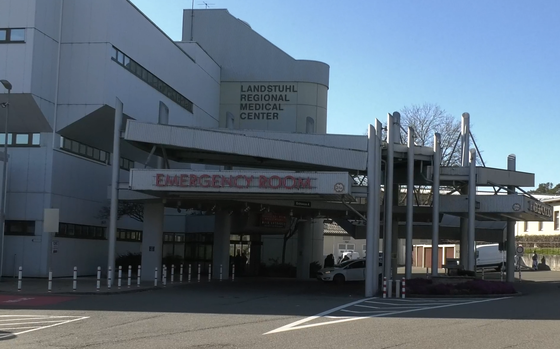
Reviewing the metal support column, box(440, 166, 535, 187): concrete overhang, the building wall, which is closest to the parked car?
box(440, 166, 535, 187): concrete overhang

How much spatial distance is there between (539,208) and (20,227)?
26645 millimetres

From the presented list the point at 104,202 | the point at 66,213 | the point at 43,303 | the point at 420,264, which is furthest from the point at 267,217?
the point at 420,264

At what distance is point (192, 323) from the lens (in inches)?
642

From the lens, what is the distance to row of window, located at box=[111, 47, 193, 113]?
37.9 metres

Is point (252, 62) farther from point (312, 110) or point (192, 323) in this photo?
point (192, 323)

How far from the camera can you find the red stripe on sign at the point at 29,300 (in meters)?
21.6

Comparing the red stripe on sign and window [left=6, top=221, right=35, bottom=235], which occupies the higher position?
window [left=6, top=221, right=35, bottom=235]

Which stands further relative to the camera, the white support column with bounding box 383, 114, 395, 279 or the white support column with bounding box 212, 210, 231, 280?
the white support column with bounding box 212, 210, 231, 280

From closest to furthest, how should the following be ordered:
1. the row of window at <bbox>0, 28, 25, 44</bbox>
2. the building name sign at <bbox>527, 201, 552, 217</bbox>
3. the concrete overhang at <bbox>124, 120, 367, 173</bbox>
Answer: the concrete overhang at <bbox>124, 120, 367, 173</bbox> → the row of window at <bbox>0, 28, 25, 44</bbox> → the building name sign at <bbox>527, 201, 552, 217</bbox>

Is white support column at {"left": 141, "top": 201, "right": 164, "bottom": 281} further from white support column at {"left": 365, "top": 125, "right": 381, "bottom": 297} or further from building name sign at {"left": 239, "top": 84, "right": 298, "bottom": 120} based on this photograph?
building name sign at {"left": 239, "top": 84, "right": 298, "bottom": 120}

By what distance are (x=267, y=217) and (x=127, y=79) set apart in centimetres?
1266

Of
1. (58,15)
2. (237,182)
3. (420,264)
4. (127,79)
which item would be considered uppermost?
(58,15)

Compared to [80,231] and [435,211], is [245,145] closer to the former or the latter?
[435,211]

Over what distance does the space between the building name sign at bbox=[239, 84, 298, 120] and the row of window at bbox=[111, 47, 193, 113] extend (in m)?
7.80
